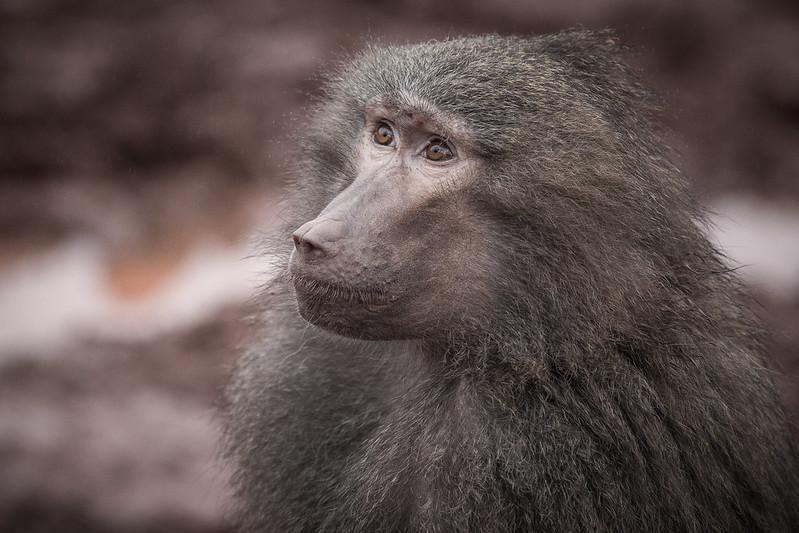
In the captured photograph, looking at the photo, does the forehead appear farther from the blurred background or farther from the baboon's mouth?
the blurred background

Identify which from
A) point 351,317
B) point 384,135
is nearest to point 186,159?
point 384,135

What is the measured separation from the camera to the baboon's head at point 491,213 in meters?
2.56

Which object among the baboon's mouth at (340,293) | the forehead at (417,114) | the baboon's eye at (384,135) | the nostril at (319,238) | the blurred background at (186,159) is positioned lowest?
the blurred background at (186,159)

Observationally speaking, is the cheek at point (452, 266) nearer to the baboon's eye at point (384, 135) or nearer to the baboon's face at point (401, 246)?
the baboon's face at point (401, 246)


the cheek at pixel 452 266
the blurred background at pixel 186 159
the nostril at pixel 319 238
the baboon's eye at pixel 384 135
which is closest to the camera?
the nostril at pixel 319 238

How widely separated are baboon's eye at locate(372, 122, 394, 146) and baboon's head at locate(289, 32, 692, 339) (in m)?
0.09

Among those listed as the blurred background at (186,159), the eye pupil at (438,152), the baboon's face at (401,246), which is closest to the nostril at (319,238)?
the baboon's face at (401,246)

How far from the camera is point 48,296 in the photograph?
5809mm

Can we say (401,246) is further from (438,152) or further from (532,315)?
(532,315)

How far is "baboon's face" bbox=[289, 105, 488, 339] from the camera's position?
2502 millimetres

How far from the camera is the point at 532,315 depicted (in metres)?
2.64

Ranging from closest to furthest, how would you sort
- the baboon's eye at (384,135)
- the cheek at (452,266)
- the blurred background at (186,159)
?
the cheek at (452,266) → the baboon's eye at (384,135) → the blurred background at (186,159)

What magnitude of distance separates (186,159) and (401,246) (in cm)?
401

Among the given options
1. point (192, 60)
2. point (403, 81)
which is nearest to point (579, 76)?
point (403, 81)
